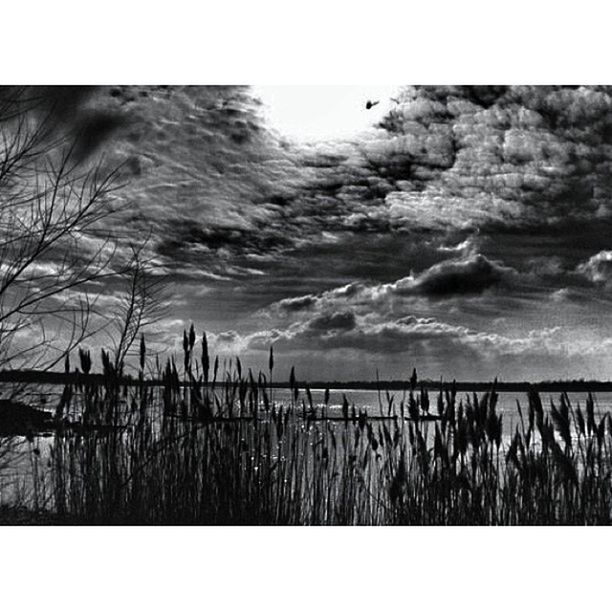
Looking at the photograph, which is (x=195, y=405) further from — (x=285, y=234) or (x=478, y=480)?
(x=478, y=480)

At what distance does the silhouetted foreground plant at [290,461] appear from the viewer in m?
4.15

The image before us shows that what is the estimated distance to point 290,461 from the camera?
4188 mm

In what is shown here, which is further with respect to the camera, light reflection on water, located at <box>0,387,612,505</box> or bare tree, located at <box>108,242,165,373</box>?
bare tree, located at <box>108,242,165,373</box>

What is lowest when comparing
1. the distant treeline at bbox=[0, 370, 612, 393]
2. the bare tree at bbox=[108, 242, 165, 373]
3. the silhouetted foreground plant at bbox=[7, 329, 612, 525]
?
the silhouetted foreground plant at bbox=[7, 329, 612, 525]

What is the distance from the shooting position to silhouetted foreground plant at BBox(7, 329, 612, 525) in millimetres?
4148

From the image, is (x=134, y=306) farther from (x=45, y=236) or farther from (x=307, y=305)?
(x=307, y=305)

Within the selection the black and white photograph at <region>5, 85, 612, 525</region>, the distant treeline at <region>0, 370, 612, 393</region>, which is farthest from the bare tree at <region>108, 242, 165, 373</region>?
the distant treeline at <region>0, 370, 612, 393</region>

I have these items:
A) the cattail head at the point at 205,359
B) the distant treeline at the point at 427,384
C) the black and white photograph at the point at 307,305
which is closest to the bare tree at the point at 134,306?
the black and white photograph at the point at 307,305

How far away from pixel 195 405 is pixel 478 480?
1.20m

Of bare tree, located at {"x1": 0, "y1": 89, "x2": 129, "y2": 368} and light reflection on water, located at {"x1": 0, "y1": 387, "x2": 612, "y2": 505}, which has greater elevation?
bare tree, located at {"x1": 0, "y1": 89, "x2": 129, "y2": 368}

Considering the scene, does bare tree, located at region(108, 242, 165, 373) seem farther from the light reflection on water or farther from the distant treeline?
the light reflection on water

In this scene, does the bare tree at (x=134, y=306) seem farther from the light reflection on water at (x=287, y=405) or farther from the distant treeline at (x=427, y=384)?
the light reflection on water at (x=287, y=405)

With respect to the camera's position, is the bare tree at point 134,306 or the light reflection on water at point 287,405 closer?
the light reflection on water at point 287,405

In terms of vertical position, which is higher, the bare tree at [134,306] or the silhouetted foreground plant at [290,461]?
the bare tree at [134,306]
